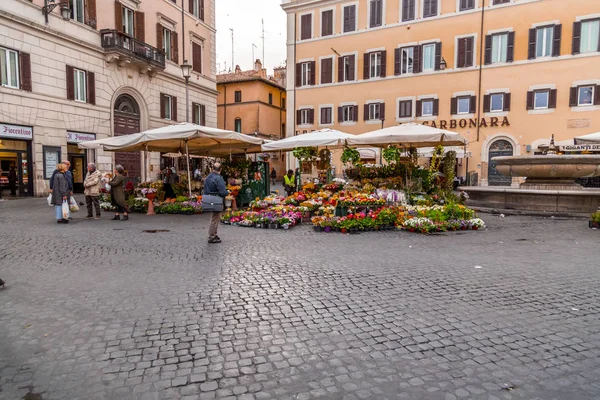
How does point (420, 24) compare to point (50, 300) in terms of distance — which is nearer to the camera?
point (50, 300)

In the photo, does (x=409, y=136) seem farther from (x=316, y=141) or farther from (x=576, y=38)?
(x=576, y=38)

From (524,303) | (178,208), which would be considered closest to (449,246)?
(524,303)

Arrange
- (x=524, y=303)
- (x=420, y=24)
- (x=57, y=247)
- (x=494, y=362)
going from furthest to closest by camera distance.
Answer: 1. (x=420, y=24)
2. (x=57, y=247)
3. (x=524, y=303)
4. (x=494, y=362)

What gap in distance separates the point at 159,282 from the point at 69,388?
2.46 m

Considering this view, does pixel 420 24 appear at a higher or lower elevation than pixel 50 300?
higher

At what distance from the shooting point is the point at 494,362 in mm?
3146

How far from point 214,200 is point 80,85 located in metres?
17.8

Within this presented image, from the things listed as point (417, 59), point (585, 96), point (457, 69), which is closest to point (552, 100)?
point (585, 96)

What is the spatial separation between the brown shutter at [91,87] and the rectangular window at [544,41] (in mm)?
26425

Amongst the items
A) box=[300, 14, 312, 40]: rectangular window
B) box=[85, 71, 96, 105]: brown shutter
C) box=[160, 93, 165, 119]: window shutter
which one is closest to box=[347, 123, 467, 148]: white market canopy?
box=[85, 71, 96, 105]: brown shutter

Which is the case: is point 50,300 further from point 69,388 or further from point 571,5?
point 571,5

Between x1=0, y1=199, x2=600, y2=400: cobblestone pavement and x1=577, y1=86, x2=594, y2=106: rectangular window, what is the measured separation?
22.0m

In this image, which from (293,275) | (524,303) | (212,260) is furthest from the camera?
(212,260)

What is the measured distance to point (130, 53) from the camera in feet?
77.0
